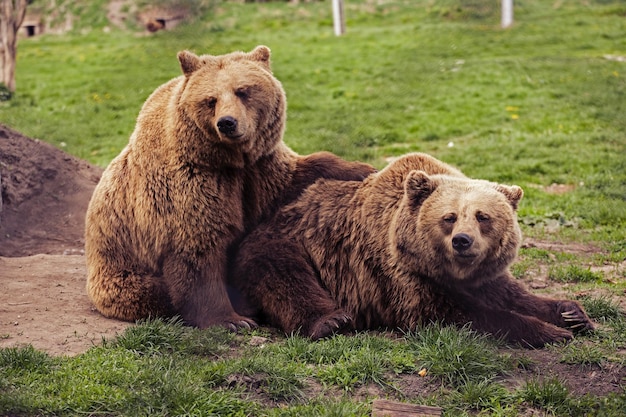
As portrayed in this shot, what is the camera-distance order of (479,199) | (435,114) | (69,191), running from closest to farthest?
(479,199), (69,191), (435,114)

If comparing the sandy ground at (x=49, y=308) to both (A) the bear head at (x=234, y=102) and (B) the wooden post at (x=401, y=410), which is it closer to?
(A) the bear head at (x=234, y=102)

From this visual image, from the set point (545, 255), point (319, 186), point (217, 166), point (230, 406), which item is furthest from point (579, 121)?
point (230, 406)

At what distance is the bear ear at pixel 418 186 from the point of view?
542cm

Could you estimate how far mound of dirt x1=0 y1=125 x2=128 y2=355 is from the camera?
5.23 meters

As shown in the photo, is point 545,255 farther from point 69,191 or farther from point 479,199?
point 69,191

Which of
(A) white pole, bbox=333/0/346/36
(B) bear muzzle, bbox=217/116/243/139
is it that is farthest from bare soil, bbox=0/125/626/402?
(A) white pole, bbox=333/0/346/36

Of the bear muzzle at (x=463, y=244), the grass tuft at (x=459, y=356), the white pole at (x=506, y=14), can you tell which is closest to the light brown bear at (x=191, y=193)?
the grass tuft at (x=459, y=356)

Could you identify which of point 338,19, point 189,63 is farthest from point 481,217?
point 338,19

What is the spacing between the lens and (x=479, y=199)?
5.24 m

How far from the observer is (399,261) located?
5488 millimetres

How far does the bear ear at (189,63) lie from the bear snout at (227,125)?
69cm

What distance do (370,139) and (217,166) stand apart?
729cm

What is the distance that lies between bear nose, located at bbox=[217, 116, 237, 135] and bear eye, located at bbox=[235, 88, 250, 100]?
33 centimetres

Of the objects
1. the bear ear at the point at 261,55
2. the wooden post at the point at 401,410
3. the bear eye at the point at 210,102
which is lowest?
the wooden post at the point at 401,410
